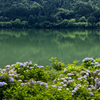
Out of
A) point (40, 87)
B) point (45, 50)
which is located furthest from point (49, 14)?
point (40, 87)

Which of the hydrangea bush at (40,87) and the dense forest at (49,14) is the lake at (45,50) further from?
the dense forest at (49,14)

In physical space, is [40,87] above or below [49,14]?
below

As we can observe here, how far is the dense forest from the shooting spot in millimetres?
60906

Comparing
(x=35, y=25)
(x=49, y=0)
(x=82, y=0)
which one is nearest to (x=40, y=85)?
(x=35, y=25)

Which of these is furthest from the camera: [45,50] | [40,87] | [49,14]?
[49,14]

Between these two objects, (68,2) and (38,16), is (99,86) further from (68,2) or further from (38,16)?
(68,2)

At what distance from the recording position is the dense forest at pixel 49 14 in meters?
60.9

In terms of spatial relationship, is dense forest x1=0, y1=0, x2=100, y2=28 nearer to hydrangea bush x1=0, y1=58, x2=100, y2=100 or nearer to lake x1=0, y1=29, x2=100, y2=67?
lake x1=0, y1=29, x2=100, y2=67

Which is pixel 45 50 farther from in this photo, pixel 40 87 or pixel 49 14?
pixel 49 14

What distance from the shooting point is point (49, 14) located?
223 feet

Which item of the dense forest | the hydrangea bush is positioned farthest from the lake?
the dense forest

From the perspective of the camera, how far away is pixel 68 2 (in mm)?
74625

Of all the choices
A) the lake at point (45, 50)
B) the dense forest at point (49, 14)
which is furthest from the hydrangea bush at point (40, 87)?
the dense forest at point (49, 14)

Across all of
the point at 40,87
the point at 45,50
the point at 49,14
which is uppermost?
the point at 49,14
